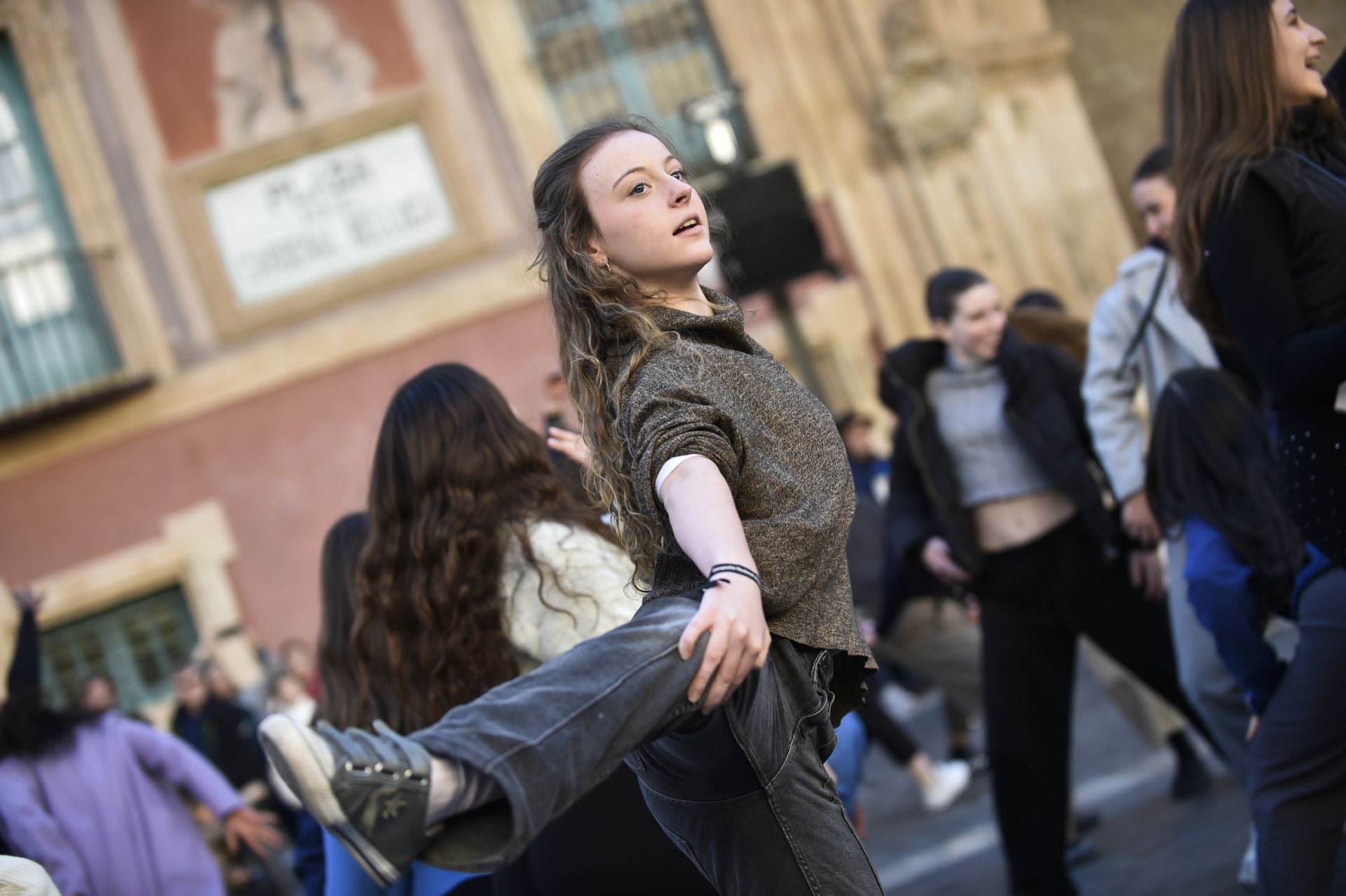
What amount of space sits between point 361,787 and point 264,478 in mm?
12853

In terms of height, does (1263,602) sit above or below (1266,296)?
below

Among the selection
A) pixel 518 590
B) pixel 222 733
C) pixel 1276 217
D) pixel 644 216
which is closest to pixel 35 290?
pixel 222 733

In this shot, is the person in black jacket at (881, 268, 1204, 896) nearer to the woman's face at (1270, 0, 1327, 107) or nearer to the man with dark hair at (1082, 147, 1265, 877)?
the man with dark hair at (1082, 147, 1265, 877)

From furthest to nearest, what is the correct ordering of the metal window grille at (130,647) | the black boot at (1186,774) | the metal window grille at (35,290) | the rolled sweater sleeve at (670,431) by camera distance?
1. the metal window grille at (130,647)
2. the metal window grille at (35,290)
3. the black boot at (1186,774)
4. the rolled sweater sleeve at (670,431)

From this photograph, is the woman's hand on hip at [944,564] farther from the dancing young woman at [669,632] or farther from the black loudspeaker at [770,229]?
the black loudspeaker at [770,229]

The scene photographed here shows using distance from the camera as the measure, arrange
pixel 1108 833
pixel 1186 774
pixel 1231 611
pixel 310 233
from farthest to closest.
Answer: pixel 310 233
pixel 1186 774
pixel 1108 833
pixel 1231 611

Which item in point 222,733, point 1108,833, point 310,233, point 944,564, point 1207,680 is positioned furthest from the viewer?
point 310,233

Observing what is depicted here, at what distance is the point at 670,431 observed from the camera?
2215mm

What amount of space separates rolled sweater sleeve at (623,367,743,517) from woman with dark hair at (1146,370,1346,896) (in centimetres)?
153

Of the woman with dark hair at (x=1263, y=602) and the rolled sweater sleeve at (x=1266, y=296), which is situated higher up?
the rolled sweater sleeve at (x=1266, y=296)

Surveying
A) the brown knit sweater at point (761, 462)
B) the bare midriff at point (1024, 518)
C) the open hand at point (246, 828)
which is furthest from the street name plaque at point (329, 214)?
the brown knit sweater at point (761, 462)

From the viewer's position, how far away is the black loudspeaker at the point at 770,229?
34.9 feet

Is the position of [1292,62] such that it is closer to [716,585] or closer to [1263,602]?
[1263,602]

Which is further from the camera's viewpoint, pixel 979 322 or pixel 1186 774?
pixel 1186 774
